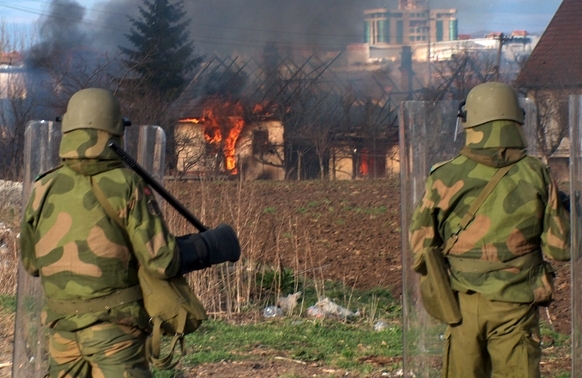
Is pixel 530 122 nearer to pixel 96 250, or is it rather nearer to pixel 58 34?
pixel 96 250

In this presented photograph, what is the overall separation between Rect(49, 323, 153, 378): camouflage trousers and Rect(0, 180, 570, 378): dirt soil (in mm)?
2050

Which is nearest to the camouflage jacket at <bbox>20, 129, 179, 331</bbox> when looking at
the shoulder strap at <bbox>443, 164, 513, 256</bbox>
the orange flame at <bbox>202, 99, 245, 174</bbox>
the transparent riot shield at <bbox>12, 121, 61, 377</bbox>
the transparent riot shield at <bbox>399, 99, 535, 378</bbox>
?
the transparent riot shield at <bbox>12, 121, 61, 377</bbox>

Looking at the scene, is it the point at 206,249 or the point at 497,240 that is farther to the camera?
the point at 497,240

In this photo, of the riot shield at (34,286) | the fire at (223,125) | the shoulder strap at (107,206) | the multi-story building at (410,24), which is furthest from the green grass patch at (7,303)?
the multi-story building at (410,24)

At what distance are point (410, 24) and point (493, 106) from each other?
41167 millimetres

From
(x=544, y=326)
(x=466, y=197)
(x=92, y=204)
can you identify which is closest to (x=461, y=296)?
(x=466, y=197)

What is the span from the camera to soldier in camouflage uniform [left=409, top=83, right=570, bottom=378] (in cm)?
387

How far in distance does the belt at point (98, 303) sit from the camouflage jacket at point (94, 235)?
14 millimetres

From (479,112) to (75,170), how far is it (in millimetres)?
1763

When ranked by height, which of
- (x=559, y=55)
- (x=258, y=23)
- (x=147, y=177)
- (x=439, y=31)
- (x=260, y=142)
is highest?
(x=439, y=31)

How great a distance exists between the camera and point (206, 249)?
3.76 m

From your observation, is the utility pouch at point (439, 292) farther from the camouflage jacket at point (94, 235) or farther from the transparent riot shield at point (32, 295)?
the transparent riot shield at point (32, 295)

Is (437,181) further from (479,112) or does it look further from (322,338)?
(322,338)

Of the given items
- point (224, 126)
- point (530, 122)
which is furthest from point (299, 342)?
point (224, 126)
